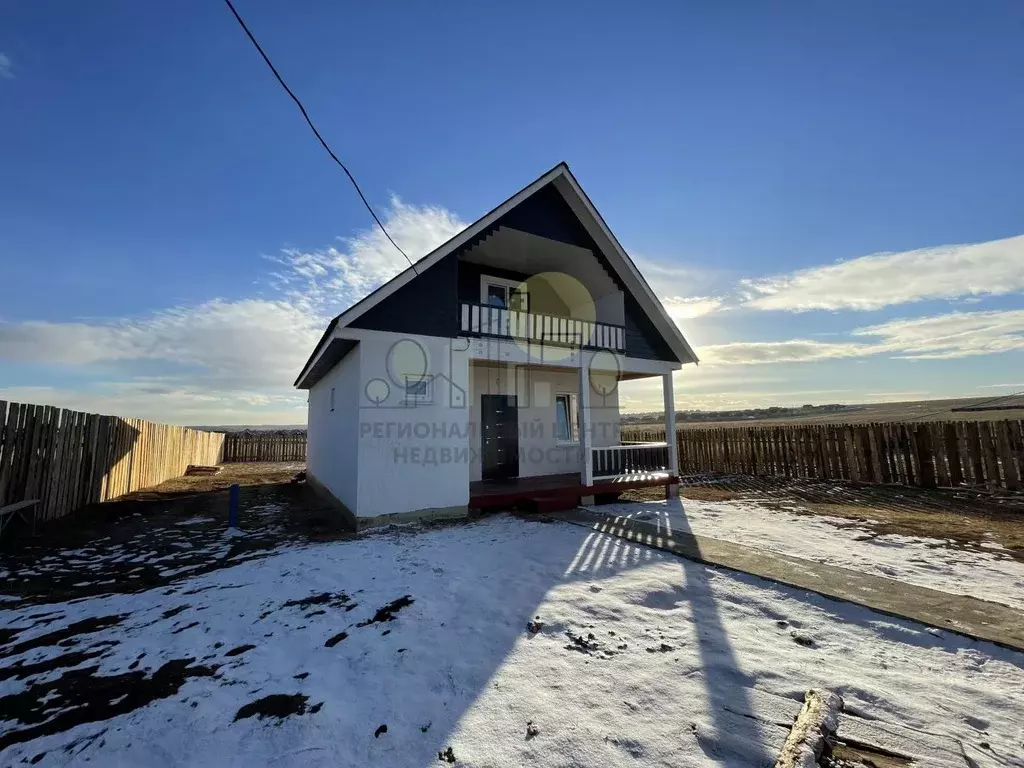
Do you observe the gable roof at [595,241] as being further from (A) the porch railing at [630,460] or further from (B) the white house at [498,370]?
(A) the porch railing at [630,460]

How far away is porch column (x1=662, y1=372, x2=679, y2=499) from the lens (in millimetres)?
11305

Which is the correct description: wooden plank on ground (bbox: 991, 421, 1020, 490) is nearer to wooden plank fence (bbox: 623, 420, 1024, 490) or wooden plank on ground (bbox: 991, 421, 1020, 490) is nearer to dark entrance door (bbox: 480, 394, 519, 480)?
wooden plank fence (bbox: 623, 420, 1024, 490)

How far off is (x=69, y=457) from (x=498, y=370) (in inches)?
380

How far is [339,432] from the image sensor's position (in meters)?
10.0

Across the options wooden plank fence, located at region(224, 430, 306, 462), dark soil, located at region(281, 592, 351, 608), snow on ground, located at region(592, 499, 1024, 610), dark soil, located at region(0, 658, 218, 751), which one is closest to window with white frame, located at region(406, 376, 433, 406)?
dark soil, located at region(281, 592, 351, 608)

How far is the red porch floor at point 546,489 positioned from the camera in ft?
30.1

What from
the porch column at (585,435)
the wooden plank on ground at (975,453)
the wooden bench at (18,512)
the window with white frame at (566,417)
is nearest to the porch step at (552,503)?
the porch column at (585,435)

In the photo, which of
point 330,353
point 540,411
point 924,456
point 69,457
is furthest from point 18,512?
point 924,456

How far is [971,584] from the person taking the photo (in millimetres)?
4785

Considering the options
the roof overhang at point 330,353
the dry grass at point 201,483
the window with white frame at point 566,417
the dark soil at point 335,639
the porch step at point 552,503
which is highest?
the roof overhang at point 330,353

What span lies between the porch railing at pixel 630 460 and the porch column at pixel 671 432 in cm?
18

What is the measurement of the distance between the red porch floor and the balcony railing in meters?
3.46

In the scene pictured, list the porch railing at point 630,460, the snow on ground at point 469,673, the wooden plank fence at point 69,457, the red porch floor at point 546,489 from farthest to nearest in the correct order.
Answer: the porch railing at point 630,460, the red porch floor at point 546,489, the wooden plank fence at point 69,457, the snow on ground at point 469,673

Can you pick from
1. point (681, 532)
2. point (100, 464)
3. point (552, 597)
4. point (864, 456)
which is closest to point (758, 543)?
point (681, 532)
